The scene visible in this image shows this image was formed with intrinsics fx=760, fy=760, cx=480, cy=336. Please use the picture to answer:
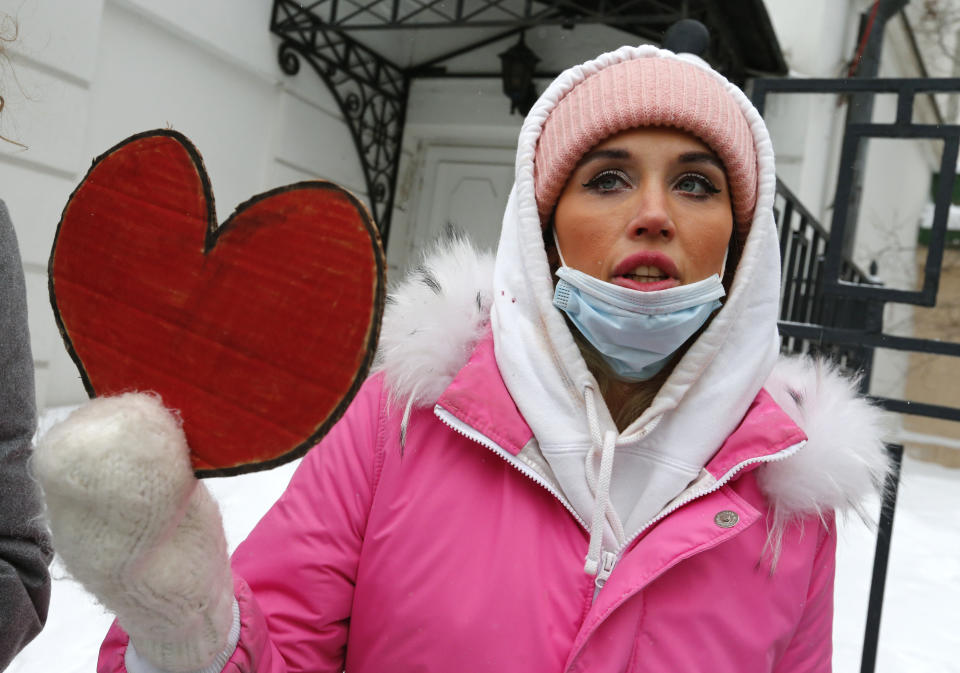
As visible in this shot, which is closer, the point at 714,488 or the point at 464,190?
the point at 714,488

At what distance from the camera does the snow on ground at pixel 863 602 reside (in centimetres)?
240

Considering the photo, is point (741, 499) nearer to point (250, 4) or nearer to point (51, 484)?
point (51, 484)

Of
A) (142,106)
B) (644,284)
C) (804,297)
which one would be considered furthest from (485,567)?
(142,106)

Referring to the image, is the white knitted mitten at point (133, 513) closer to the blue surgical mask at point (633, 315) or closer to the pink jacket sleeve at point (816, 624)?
the blue surgical mask at point (633, 315)

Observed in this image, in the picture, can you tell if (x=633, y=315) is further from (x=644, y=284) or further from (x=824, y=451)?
(x=824, y=451)

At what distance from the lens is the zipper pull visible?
1116 mm

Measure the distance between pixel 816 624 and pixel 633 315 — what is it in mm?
616

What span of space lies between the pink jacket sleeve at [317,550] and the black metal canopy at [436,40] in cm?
413

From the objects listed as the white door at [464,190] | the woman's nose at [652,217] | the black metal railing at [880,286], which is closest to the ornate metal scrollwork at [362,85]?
the white door at [464,190]

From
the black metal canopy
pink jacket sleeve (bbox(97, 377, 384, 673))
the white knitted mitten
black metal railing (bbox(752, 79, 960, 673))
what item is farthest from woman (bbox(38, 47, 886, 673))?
the black metal canopy

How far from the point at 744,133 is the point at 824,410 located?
1.69 feet

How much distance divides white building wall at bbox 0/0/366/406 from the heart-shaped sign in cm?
77

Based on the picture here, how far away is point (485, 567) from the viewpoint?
3.62 feet

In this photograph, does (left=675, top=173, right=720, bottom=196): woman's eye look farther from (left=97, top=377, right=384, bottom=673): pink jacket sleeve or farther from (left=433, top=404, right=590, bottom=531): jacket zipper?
(left=97, top=377, right=384, bottom=673): pink jacket sleeve
